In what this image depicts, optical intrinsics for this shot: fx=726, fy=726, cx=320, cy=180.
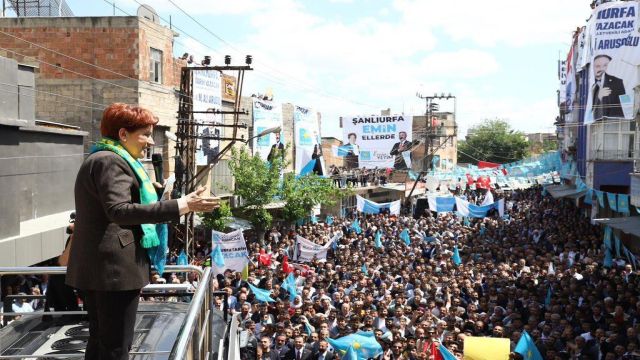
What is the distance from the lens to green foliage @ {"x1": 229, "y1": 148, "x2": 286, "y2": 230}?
26.8 metres

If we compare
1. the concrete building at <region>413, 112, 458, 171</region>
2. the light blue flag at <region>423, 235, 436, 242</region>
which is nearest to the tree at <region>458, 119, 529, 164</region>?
the concrete building at <region>413, 112, 458, 171</region>

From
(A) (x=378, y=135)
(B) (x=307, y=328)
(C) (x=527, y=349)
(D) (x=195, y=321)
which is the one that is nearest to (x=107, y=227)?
(D) (x=195, y=321)

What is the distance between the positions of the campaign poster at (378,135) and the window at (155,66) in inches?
489

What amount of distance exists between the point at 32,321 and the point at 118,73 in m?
21.6

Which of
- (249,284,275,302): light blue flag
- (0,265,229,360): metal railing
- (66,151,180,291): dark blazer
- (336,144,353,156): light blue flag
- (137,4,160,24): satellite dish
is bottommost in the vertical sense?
(249,284,275,302): light blue flag

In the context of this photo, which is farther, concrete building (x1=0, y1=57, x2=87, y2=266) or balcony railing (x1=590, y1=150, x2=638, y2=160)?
balcony railing (x1=590, y1=150, x2=638, y2=160)

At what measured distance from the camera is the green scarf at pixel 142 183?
289cm

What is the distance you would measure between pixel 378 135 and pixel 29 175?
73.1 feet

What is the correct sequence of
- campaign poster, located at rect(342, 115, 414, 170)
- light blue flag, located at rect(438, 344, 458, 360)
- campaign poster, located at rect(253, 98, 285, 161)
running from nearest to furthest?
light blue flag, located at rect(438, 344, 458, 360) → campaign poster, located at rect(253, 98, 285, 161) → campaign poster, located at rect(342, 115, 414, 170)

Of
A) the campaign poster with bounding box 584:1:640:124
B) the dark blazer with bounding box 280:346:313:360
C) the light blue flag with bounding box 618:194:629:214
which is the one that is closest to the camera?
the dark blazer with bounding box 280:346:313:360

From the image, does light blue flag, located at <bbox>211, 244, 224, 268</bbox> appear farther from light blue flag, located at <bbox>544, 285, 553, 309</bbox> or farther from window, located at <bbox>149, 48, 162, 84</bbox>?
window, located at <bbox>149, 48, 162, 84</bbox>

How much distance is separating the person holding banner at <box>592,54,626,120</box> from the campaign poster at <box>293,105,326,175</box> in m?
14.7

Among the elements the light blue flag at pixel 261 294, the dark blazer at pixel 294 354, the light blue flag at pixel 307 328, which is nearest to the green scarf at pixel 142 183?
the dark blazer at pixel 294 354

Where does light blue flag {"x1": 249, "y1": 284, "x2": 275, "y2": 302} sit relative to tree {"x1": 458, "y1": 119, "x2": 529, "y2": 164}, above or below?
below
